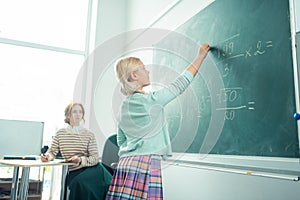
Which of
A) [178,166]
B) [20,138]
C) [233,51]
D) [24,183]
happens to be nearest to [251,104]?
[233,51]

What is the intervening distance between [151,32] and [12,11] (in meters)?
1.93

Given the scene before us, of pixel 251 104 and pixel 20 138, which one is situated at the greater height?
pixel 251 104

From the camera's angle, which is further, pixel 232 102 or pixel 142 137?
pixel 232 102

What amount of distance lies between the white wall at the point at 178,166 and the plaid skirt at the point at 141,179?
409mm

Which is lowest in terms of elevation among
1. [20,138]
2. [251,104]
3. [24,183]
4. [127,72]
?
[24,183]

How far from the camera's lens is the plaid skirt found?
1249 mm

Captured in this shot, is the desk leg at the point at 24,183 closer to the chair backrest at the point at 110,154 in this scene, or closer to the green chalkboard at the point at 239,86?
the chair backrest at the point at 110,154

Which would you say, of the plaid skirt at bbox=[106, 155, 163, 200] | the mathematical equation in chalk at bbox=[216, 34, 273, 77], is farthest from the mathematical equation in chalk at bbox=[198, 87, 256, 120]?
the plaid skirt at bbox=[106, 155, 163, 200]

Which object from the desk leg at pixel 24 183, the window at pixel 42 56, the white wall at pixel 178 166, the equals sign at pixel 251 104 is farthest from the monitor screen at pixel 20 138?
the equals sign at pixel 251 104

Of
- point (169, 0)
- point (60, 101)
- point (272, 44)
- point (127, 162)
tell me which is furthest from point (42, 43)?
point (272, 44)

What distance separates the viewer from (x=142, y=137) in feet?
4.28

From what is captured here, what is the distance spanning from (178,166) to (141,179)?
709 mm

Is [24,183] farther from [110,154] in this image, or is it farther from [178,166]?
[178,166]

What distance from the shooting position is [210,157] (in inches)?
63.1
